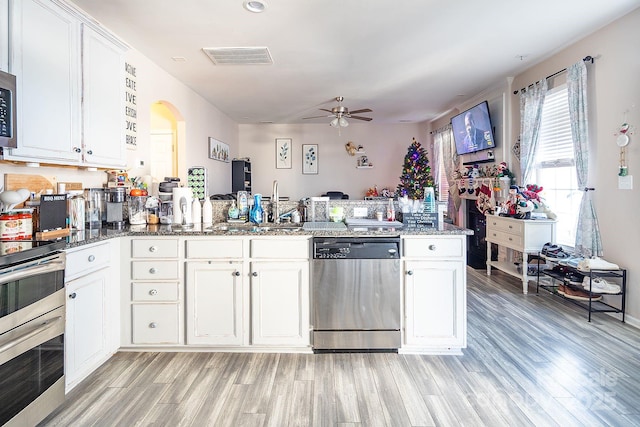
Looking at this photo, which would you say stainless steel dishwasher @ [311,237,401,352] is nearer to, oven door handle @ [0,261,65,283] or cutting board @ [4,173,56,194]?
oven door handle @ [0,261,65,283]

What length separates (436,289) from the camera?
2422 mm

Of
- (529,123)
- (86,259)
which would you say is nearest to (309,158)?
(529,123)

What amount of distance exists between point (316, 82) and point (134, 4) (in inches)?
102

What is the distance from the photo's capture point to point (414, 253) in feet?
7.96

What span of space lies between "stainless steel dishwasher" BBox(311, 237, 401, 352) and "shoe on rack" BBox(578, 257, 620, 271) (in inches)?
79.2

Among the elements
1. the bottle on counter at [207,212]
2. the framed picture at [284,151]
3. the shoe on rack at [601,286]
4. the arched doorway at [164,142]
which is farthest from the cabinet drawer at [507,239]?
the framed picture at [284,151]

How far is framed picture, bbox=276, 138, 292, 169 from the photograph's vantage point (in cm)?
837

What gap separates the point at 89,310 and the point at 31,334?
0.62m

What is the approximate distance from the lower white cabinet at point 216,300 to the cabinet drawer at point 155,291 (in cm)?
11

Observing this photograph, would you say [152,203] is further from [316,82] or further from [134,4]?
[316,82]

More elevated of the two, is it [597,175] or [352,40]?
[352,40]

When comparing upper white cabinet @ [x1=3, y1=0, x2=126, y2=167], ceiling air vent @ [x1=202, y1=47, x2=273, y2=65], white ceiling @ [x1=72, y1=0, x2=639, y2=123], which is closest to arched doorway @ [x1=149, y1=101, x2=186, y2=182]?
white ceiling @ [x1=72, y1=0, x2=639, y2=123]

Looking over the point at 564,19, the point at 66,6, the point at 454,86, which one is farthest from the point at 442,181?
the point at 66,6

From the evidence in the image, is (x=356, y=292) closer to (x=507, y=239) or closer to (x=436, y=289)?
(x=436, y=289)
